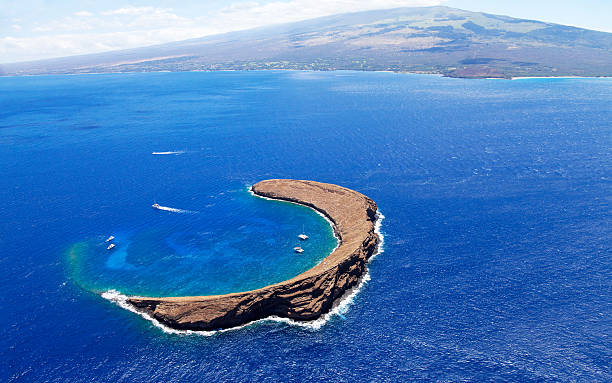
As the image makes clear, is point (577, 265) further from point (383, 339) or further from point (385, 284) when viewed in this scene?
point (383, 339)

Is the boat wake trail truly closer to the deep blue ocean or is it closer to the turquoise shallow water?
the turquoise shallow water

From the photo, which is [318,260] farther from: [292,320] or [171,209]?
[171,209]

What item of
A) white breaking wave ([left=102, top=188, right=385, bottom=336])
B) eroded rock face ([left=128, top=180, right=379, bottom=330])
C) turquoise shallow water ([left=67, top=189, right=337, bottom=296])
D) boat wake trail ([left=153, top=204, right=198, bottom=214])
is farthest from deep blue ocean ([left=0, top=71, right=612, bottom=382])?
eroded rock face ([left=128, top=180, right=379, bottom=330])

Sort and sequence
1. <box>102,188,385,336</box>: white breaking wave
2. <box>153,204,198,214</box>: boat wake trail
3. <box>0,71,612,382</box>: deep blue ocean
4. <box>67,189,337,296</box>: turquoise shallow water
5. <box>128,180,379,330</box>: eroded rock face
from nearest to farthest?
<box>0,71,612,382</box>: deep blue ocean, <box>102,188,385,336</box>: white breaking wave, <box>128,180,379,330</box>: eroded rock face, <box>67,189,337,296</box>: turquoise shallow water, <box>153,204,198,214</box>: boat wake trail

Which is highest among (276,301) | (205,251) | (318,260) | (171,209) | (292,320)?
(171,209)

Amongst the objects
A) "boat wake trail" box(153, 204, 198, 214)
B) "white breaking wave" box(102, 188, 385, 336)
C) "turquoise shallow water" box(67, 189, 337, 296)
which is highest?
"boat wake trail" box(153, 204, 198, 214)

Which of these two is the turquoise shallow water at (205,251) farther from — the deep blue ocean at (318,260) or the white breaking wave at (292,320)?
the white breaking wave at (292,320)

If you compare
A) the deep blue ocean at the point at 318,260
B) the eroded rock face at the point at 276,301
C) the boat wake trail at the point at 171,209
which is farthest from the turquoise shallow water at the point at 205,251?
the eroded rock face at the point at 276,301

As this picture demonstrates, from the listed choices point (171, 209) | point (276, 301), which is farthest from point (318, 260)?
point (171, 209)

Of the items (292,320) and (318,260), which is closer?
(292,320)
